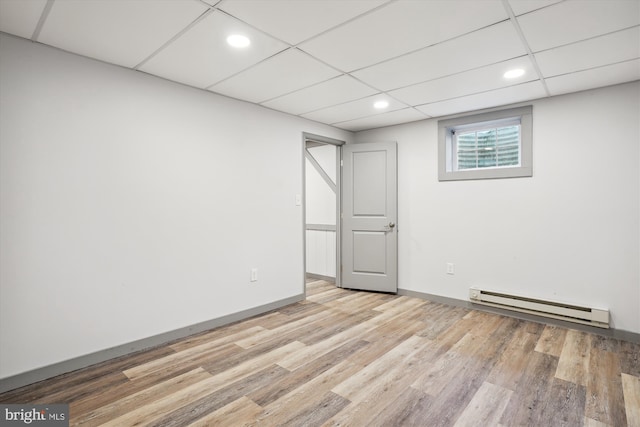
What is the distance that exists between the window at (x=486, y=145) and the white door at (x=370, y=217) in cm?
69

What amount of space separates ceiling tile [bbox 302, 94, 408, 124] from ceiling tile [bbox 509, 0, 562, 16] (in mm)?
1500

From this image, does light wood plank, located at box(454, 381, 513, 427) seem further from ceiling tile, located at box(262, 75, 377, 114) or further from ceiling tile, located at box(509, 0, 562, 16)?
ceiling tile, located at box(262, 75, 377, 114)

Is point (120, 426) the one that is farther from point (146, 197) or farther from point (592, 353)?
point (592, 353)

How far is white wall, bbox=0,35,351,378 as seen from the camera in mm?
2141

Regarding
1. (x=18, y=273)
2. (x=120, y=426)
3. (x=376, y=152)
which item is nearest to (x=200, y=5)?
(x=18, y=273)

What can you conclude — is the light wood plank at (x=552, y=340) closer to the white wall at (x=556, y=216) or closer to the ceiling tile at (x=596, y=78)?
the white wall at (x=556, y=216)

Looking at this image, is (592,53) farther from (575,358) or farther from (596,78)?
(575,358)

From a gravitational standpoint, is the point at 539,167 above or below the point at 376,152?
below

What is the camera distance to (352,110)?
3.76 m

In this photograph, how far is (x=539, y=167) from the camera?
3377mm

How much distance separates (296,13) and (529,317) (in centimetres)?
357

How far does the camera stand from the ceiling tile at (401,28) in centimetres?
181

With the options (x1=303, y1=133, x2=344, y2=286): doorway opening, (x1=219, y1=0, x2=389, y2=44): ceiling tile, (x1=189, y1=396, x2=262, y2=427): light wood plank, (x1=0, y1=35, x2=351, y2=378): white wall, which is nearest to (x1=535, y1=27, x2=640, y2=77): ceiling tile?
(x1=219, y1=0, x2=389, y2=44): ceiling tile

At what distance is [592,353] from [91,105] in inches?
171
